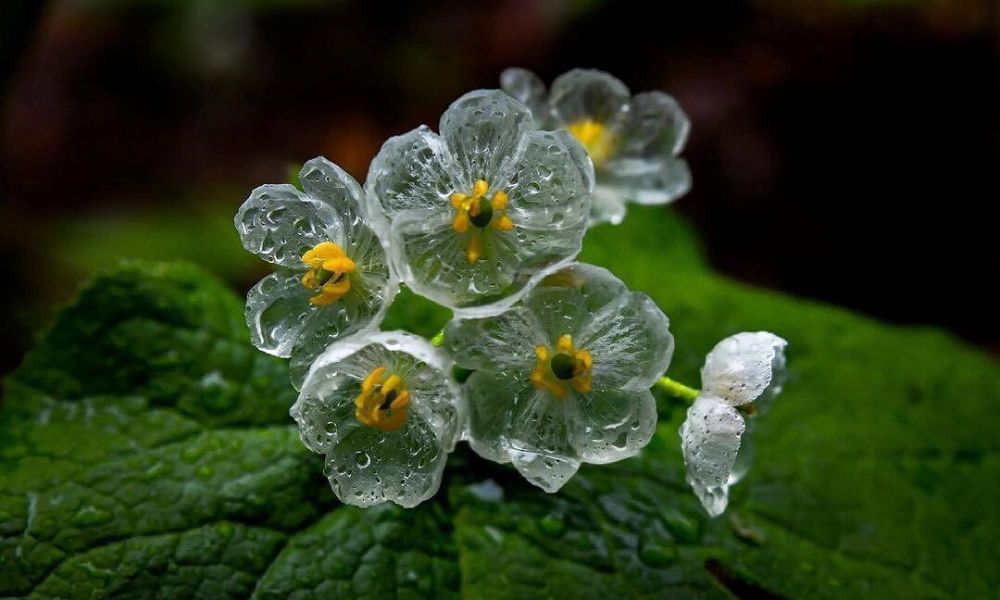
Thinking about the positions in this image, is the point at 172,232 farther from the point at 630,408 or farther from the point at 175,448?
the point at 630,408

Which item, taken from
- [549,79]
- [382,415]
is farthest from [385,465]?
[549,79]

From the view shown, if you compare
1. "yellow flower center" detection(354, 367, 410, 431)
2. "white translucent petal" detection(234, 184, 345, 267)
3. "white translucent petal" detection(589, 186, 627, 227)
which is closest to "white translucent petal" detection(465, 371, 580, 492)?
"yellow flower center" detection(354, 367, 410, 431)

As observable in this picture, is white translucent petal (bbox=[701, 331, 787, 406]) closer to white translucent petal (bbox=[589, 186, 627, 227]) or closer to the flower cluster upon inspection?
the flower cluster

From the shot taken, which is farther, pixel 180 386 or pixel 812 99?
pixel 812 99

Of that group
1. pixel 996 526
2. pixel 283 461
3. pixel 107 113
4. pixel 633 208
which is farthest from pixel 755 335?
pixel 107 113

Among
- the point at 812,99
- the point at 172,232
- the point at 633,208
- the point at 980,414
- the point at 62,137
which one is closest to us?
the point at 980,414

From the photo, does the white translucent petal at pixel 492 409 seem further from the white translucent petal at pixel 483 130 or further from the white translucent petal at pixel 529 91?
the white translucent petal at pixel 529 91

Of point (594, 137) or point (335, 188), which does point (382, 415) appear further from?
point (594, 137)
